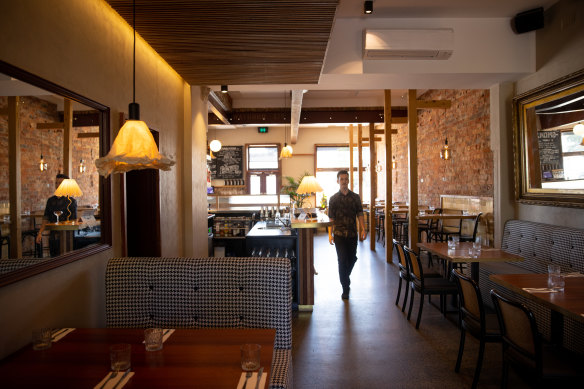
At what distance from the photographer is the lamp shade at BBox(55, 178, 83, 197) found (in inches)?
83.7

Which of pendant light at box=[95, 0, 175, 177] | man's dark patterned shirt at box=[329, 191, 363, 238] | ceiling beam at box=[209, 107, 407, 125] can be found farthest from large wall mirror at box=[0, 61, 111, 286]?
ceiling beam at box=[209, 107, 407, 125]

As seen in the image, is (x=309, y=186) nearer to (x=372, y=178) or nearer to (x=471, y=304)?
(x=471, y=304)

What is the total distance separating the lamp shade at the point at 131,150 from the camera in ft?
6.01

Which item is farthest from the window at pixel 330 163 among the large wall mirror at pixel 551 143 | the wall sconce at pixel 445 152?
the large wall mirror at pixel 551 143

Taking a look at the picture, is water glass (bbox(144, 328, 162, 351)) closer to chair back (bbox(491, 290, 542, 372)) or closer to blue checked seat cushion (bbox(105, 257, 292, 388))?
blue checked seat cushion (bbox(105, 257, 292, 388))

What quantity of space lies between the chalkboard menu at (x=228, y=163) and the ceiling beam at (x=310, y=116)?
4.08 meters

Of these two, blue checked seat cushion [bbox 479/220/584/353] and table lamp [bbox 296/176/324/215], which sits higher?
table lamp [bbox 296/176/324/215]

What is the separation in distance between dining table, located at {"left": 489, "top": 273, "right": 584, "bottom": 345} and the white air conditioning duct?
270 cm

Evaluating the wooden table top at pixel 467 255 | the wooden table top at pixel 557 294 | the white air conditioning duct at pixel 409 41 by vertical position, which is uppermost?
the white air conditioning duct at pixel 409 41

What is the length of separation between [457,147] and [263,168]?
7423 millimetres

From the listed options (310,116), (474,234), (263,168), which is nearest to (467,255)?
(474,234)

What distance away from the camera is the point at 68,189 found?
7.20ft

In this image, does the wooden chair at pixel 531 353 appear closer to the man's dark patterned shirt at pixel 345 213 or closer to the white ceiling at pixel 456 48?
Result: the man's dark patterned shirt at pixel 345 213

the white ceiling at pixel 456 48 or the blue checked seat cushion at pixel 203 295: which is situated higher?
the white ceiling at pixel 456 48
